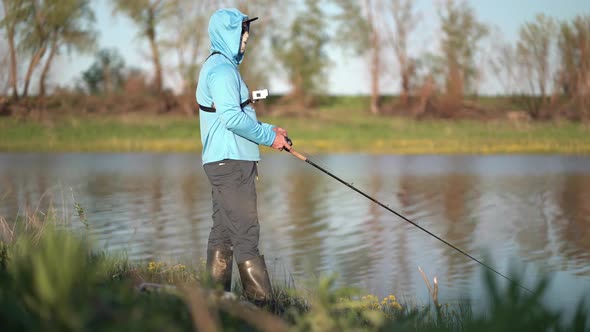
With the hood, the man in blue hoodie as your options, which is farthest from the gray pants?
the hood

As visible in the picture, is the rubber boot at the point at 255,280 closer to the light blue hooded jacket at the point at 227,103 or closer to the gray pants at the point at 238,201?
the gray pants at the point at 238,201

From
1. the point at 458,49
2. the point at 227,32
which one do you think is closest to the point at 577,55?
the point at 458,49

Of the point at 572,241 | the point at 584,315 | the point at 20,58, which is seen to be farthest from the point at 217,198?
the point at 20,58

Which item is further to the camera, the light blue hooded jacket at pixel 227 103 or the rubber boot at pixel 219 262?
the rubber boot at pixel 219 262

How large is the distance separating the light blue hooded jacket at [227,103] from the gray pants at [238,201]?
6 centimetres

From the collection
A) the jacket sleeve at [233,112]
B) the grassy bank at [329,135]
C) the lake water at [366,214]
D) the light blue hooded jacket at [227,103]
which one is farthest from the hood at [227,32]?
the grassy bank at [329,135]

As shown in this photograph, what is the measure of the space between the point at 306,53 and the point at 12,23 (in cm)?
1071

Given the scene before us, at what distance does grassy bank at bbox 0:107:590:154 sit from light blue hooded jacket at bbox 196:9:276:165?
19.4m

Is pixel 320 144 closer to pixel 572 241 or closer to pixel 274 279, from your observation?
pixel 572 241

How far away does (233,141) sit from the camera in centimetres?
552

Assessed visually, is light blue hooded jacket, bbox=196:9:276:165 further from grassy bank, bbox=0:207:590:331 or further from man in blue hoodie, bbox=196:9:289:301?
grassy bank, bbox=0:207:590:331

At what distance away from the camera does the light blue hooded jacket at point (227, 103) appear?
17.7 ft

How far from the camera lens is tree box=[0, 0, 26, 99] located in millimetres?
28828

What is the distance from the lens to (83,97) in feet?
105
